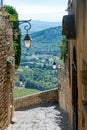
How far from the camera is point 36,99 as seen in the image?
22828 millimetres

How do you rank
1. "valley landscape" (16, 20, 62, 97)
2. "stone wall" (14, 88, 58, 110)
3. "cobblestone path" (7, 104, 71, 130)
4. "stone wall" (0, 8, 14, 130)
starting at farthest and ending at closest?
"valley landscape" (16, 20, 62, 97)
"stone wall" (14, 88, 58, 110)
"cobblestone path" (7, 104, 71, 130)
"stone wall" (0, 8, 14, 130)

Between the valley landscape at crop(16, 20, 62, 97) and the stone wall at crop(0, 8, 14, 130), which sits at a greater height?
the stone wall at crop(0, 8, 14, 130)

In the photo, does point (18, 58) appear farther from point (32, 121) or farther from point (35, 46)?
point (35, 46)

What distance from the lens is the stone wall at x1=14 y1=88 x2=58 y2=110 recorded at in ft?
72.1

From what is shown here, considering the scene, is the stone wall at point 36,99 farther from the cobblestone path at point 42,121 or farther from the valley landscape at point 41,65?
the valley landscape at point 41,65

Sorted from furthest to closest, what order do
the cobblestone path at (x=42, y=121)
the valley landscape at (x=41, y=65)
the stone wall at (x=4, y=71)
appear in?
1. the valley landscape at (x=41, y=65)
2. the cobblestone path at (x=42, y=121)
3. the stone wall at (x=4, y=71)

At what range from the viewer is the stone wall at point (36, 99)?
865 inches

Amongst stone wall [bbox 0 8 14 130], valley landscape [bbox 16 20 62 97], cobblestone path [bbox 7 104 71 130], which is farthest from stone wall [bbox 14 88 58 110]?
valley landscape [bbox 16 20 62 97]

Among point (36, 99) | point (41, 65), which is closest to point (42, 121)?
point (36, 99)

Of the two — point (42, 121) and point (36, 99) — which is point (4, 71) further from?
point (36, 99)

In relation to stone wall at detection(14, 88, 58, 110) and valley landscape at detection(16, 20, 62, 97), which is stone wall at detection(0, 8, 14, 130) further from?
valley landscape at detection(16, 20, 62, 97)

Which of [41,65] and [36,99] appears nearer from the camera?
[36,99]

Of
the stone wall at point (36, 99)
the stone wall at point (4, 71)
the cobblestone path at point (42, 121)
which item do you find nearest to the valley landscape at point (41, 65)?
the stone wall at point (36, 99)

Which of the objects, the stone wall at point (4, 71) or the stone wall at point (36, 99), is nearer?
the stone wall at point (4, 71)
